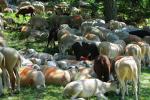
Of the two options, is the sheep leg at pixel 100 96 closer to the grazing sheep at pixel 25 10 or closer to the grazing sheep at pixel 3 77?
the grazing sheep at pixel 3 77

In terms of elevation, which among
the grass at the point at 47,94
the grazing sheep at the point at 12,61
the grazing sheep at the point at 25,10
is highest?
the grazing sheep at the point at 12,61

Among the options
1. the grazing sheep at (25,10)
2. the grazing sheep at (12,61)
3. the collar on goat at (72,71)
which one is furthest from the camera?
the grazing sheep at (25,10)

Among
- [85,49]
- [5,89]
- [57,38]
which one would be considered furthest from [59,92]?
[57,38]

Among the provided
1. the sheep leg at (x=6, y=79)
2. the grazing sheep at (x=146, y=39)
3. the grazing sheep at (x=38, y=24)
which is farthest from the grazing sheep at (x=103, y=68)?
the grazing sheep at (x=38, y=24)

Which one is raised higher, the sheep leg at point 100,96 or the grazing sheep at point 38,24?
the grazing sheep at point 38,24

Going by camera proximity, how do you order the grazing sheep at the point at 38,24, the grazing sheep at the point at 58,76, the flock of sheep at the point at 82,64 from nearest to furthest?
the flock of sheep at the point at 82,64 < the grazing sheep at the point at 58,76 < the grazing sheep at the point at 38,24

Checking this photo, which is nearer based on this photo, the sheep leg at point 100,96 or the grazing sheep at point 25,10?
the sheep leg at point 100,96

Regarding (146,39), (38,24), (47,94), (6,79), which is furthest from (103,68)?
(38,24)

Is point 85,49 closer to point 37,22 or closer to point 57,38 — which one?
point 57,38

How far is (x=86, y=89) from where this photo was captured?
38.3ft

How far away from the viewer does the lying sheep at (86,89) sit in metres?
11.5

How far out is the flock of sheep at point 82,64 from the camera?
11.7m

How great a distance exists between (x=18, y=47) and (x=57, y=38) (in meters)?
1.74

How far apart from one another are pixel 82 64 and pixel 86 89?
12.7 ft
